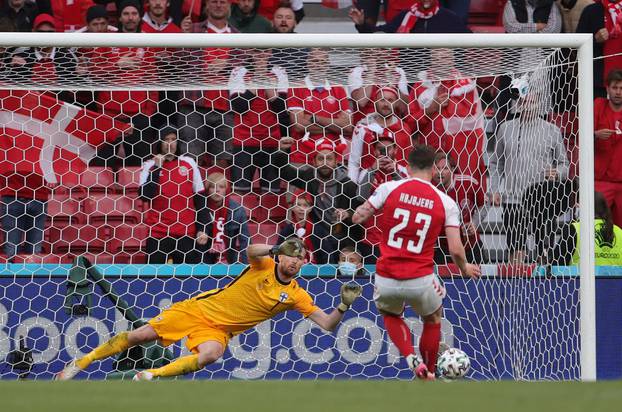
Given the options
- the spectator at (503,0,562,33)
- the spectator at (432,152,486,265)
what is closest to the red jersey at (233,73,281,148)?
the spectator at (432,152,486,265)

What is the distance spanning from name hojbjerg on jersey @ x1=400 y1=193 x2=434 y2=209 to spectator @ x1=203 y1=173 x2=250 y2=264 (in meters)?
1.36

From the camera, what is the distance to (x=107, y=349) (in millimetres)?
7738

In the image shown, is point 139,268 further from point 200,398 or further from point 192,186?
point 200,398

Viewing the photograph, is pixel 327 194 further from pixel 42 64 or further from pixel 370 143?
pixel 42 64

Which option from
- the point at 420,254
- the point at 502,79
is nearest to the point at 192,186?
the point at 420,254

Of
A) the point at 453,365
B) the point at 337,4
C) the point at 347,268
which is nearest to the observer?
the point at 453,365

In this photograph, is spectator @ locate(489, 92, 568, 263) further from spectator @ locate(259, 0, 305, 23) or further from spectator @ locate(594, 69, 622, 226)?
spectator @ locate(259, 0, 305, 23)

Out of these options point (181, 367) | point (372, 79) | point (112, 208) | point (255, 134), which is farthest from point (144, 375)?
point (372, 79)

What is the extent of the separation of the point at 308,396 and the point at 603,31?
23.4ft

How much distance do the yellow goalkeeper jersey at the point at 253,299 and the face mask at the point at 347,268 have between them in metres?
0.36

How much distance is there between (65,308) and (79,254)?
41 cm

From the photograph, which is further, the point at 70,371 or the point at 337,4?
the point at 337,4

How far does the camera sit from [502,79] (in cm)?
834

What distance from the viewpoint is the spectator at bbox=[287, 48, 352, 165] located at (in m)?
8.27
